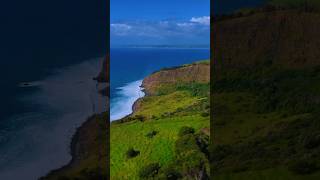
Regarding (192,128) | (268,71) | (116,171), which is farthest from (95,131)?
(268,71)

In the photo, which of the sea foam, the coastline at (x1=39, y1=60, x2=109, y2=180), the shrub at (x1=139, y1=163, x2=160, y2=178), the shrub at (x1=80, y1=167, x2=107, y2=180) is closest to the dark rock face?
the coastline at (x1=39, y1=60, x2=109, y2=180)

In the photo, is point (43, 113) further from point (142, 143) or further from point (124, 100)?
point (142, 143)

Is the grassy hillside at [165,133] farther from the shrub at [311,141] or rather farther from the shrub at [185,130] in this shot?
the shrub at [311,141]

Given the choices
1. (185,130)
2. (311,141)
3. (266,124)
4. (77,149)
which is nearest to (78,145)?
(77,149)

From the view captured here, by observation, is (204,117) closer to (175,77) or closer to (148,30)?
(175,77)

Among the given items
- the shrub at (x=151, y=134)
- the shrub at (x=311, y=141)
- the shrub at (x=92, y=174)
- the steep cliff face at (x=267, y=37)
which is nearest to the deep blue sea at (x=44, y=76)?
the shrub at (x=92, y=174)
